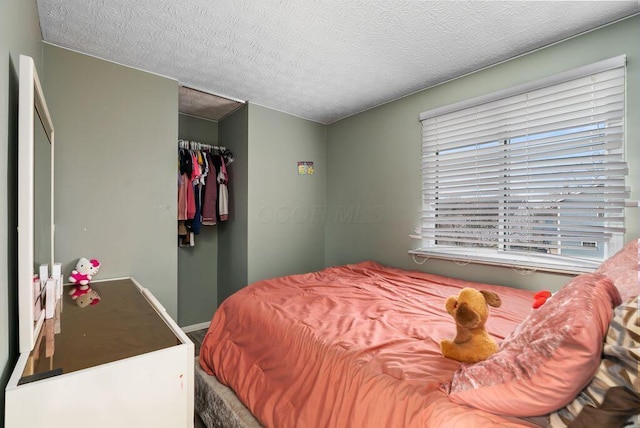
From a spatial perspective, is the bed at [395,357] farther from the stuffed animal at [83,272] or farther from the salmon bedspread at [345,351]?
the stuffed animal at [83,272]

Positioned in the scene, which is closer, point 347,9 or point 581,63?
point 347,9

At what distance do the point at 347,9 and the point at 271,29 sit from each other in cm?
48

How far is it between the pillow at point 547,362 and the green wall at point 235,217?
2413 mm

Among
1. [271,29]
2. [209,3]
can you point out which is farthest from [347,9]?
[209,3]

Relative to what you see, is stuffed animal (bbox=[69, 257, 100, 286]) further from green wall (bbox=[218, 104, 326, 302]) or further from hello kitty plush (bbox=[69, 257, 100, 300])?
green wall (bbox=[218, 104, 326, 302])

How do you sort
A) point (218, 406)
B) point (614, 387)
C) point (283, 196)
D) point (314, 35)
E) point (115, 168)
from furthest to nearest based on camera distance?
point (283, 196) → point (115, 168) → point (314, 35) → point (218, 406) → point (614, 387)

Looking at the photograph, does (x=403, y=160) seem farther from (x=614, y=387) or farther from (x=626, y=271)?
(x=614, y=387)

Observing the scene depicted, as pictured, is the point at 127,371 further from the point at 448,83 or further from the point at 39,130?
the point at 448,83

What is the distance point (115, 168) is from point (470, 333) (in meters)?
2.44

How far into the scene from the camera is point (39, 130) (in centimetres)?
117

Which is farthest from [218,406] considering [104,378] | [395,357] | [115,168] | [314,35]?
[314,35]

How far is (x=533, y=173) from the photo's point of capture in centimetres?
188

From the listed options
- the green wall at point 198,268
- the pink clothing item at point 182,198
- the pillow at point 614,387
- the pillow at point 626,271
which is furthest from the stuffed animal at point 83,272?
the pillow at point 626,271

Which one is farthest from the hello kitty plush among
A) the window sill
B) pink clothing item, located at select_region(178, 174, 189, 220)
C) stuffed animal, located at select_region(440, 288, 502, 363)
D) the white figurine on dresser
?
the window sill
